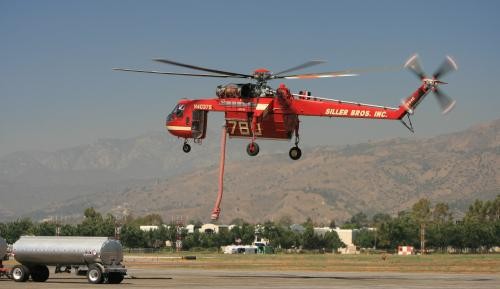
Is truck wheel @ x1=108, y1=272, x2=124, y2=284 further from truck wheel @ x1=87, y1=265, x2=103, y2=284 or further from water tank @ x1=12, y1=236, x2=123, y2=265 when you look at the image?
water tank @ x1=12, y1=236, x2=123, y2=265

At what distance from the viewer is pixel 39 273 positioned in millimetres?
66812

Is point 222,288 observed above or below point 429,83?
below

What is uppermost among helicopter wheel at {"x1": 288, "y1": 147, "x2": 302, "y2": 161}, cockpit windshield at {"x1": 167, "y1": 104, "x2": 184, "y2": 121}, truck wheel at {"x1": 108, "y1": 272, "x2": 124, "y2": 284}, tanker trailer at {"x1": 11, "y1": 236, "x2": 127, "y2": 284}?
cockpit windshield at {"x1": 167, "y1": 104, "x2": 184, "y2": 121}

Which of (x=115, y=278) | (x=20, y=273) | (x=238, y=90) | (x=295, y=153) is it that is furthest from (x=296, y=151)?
(x=20, y=273)

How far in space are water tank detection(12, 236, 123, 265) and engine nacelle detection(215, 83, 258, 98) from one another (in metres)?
14.7

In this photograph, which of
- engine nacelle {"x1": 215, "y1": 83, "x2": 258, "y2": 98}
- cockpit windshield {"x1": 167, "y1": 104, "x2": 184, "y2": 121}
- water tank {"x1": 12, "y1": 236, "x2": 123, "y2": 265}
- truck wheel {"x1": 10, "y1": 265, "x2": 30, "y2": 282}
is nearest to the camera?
water tank {"x1": 12, "y1": 236, "x2": 123, "y2": 265}

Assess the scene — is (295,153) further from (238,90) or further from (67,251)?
(67,251)

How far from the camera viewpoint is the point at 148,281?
67.7 metres

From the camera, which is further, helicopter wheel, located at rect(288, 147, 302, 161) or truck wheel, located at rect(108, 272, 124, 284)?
helicopter wheel, located at rect(288, 147, 302, 161)

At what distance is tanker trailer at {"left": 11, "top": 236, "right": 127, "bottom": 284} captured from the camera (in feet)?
210

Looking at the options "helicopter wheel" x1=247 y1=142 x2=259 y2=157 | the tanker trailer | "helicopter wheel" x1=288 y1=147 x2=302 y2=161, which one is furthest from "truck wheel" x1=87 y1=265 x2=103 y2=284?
"helicopter wheel" x1=288 y1=147 x2=302 y2=161

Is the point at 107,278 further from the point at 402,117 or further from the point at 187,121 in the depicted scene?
the point at 402,117

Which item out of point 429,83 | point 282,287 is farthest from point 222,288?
point 429,83

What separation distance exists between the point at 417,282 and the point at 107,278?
2242 centimetres
